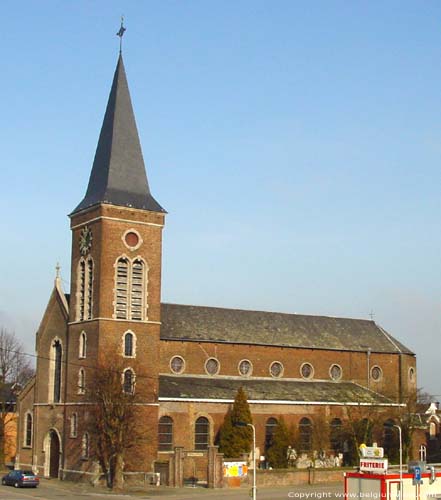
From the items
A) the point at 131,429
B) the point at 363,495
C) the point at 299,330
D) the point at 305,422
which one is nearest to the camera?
the point at 363,495

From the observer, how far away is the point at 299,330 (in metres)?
75.8

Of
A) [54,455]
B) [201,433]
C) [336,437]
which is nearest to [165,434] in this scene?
[201,433]

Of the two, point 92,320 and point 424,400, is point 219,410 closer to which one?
point 92,320

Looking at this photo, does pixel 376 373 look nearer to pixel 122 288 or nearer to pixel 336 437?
pixel 336 437

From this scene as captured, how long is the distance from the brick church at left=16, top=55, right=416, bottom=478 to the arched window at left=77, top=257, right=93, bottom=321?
0.08 metres

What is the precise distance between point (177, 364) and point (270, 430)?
8.62 metres

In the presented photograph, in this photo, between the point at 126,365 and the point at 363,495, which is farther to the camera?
the point at 126,365

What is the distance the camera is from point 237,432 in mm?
62156

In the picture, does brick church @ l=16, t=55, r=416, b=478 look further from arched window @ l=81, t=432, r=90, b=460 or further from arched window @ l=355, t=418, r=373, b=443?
arched window @ l=355, t=418, r=373, b=443

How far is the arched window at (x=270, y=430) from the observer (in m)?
65.6

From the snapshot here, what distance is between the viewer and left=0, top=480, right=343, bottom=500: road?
1969 inches

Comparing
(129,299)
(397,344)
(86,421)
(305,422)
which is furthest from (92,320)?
(397,344)

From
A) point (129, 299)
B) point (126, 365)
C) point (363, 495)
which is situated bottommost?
point (363, 495)

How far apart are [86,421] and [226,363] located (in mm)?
14145
